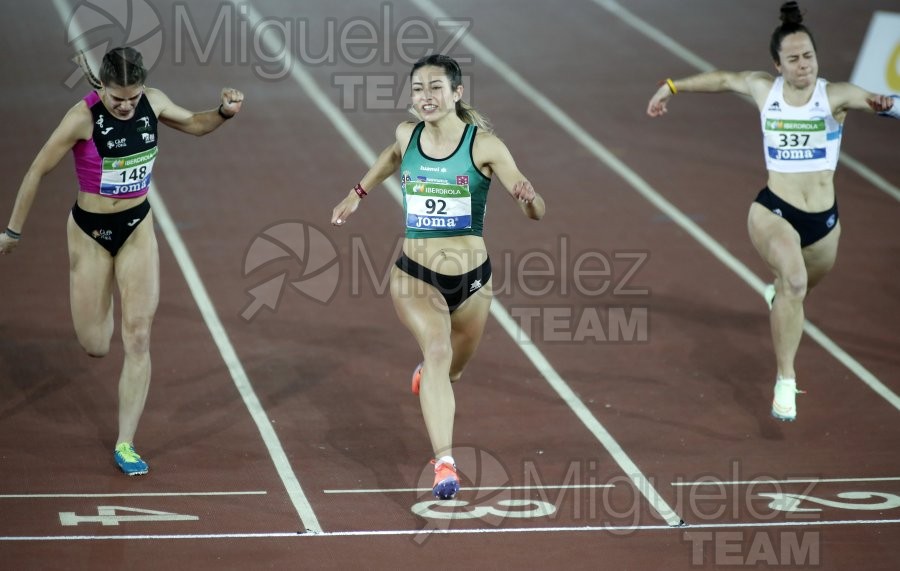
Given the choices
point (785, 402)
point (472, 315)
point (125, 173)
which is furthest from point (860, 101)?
point (125, 173)

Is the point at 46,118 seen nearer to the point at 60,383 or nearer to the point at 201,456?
the point at 60,383

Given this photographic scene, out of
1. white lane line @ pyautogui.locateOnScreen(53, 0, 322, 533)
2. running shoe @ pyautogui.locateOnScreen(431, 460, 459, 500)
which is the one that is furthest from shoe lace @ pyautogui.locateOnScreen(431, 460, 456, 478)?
white lane line @ pyautogui.locateOnScreen(53, 0, 322, 533)

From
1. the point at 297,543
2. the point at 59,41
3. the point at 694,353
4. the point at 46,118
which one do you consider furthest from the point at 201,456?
the point at 59,41

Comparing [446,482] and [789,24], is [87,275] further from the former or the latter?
[789,24]

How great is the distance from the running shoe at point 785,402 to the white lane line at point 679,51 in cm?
567

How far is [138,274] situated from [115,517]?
130 centimetres

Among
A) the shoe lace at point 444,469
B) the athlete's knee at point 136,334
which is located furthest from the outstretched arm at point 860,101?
the athlete's knee at point 136,334

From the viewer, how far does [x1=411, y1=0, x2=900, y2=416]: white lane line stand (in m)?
9.39

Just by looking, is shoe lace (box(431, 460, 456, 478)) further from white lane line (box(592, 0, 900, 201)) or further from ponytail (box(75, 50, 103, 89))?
white lane line (box(592, 0, 900, 201))

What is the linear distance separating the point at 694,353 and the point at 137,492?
4.20m

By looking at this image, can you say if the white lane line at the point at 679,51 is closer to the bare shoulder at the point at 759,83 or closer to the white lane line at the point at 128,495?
the bare shoulder at the point at 759,83

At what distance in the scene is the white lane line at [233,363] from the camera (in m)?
7.27

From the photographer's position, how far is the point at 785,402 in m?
7.81

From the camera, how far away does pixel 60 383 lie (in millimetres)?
8820
